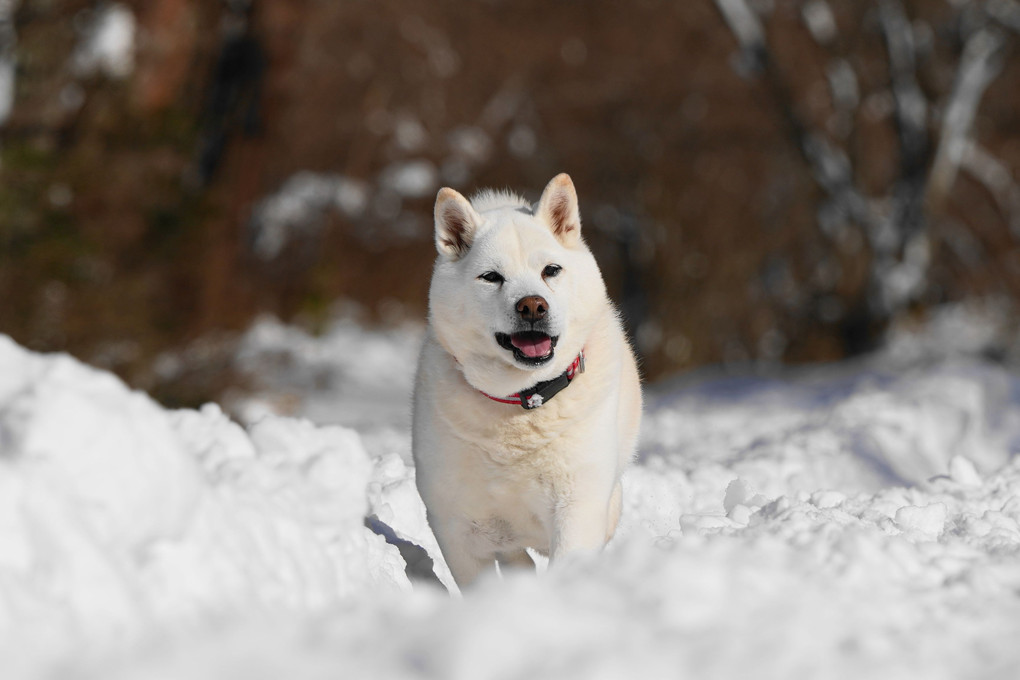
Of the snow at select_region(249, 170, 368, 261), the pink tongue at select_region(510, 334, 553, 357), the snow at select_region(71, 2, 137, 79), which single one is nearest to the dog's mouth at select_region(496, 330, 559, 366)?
the pink tongue at select_region(510, 334, 553, 357)

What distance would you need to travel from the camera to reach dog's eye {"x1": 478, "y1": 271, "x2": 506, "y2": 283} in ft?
10.6

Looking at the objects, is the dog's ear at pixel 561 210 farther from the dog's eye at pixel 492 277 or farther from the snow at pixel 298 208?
the snow at pixel 298 208

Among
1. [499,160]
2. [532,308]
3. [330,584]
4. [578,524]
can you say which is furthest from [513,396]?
[499,160]

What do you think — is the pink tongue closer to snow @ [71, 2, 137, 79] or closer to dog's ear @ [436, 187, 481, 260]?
dog's ear @ [436, 187, 481, 260]

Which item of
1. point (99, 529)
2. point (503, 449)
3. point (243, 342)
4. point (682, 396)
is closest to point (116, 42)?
point (243, 342)

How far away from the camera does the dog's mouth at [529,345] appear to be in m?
3.08

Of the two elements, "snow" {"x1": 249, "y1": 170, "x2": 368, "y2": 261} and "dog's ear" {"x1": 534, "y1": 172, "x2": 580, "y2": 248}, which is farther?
"snow" {"x1": 249, "y1": 170, "x2": 368, "y2": 261}

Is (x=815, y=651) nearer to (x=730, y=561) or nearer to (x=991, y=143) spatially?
(x=730, y=561)

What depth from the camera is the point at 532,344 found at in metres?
A: 3.09

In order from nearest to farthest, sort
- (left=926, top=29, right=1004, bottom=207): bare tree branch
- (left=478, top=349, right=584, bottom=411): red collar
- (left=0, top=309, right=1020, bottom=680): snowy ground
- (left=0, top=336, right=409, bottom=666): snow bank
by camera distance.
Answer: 1. (left=0, top=309, right=1020, bottom=680): snowy ground
2. (left=0, top=336, right=409, bottom=666): snow bank
3. (left=478, top=349, right=584, bottom=411): red collar
4. (left=926, top=29, right=1004, bottom=207): bare tree branch

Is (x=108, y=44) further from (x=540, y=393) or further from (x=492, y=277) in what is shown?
(x=540, y=393)

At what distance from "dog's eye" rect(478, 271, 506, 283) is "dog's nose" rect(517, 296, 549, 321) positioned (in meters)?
0.20

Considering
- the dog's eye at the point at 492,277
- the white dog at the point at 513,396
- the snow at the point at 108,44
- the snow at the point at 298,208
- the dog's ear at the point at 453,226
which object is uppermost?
the snow at the point at 108,44

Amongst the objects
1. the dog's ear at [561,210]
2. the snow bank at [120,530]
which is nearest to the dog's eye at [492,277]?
the dog's ear at [561,210]
